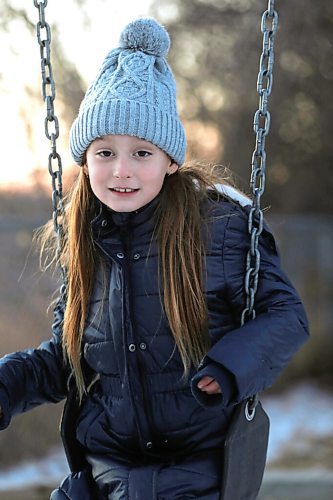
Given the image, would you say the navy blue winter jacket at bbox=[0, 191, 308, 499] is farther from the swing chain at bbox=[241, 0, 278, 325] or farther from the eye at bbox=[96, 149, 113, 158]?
the eye at bbox=[96, 149, 113, 158]

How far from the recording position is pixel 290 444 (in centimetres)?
645

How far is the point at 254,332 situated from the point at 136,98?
2.11ft

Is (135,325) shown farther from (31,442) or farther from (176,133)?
(31,442)

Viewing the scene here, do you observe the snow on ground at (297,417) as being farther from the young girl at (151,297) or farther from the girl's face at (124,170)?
the girl's face at (124,170)

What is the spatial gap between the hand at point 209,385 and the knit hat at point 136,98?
593 mm

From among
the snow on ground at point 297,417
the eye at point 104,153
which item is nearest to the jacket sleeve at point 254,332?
the eye at point 104,153

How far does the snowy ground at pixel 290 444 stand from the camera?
547 cm

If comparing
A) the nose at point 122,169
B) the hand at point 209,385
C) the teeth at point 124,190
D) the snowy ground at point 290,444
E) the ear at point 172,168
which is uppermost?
the snowy ground at point 290,444

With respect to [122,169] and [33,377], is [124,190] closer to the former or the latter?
[122,169]

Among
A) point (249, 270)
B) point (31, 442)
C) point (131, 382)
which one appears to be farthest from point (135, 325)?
point (31, 442)

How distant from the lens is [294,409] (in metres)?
7.21

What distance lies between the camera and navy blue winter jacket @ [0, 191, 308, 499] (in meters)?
2.03

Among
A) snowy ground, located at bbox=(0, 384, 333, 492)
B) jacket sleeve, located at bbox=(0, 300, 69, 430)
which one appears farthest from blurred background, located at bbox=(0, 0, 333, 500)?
jacket sleeve, located at bbox=(0, 300, 69, 430)

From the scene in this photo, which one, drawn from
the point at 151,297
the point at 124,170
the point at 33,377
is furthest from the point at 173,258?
the point at 33,377
